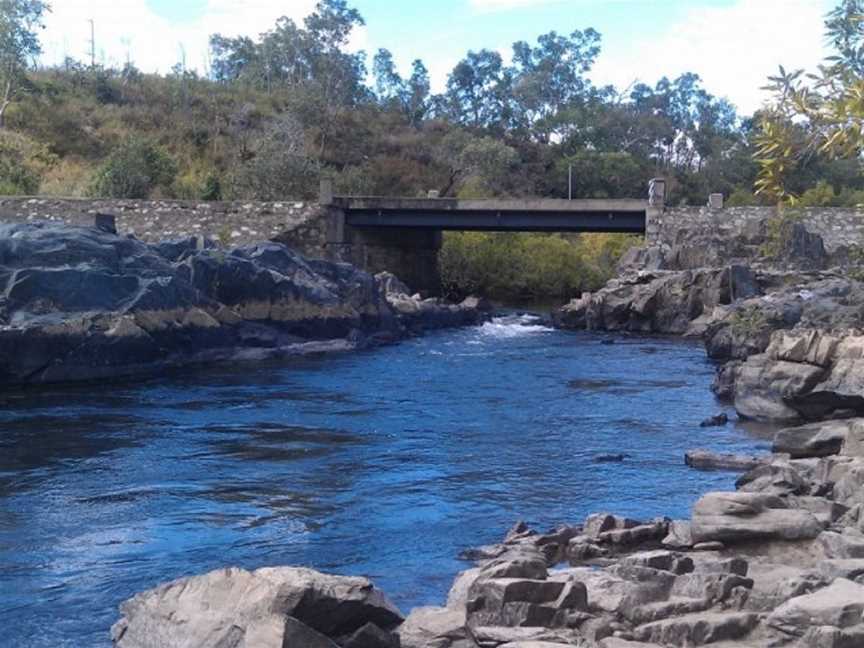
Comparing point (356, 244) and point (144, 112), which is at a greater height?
point (144, 112)

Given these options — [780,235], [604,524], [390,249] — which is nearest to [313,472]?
[604,524]

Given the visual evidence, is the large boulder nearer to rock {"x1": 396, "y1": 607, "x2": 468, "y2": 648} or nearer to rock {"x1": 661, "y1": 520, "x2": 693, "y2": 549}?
rock {"x1": 661, "y1": 520, "x2": 693, "y2": 549}

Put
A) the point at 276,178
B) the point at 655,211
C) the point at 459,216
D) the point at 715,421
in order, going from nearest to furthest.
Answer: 1. the point at 715,421
2. the point at 655,211
3. the point at 459,216
4. the point at 276,178

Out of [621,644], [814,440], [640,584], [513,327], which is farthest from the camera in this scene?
[513,327]

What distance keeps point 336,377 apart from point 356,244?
21.9 m

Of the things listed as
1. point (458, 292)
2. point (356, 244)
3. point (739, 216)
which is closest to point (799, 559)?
point (739, 216)

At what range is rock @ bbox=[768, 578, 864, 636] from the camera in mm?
6789

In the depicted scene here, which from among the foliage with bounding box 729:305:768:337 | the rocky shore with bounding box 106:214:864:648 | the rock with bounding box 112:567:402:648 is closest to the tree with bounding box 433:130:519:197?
the foliage with bounding box 729:305:768:337

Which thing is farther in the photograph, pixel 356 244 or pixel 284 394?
pixel 356 244

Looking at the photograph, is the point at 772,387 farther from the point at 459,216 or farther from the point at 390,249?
the point at 390,249

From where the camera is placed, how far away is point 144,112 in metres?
75.9

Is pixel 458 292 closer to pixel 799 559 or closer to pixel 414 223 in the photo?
pixel 414 223

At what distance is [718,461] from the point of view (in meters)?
14.8

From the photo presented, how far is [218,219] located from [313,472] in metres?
30.8
